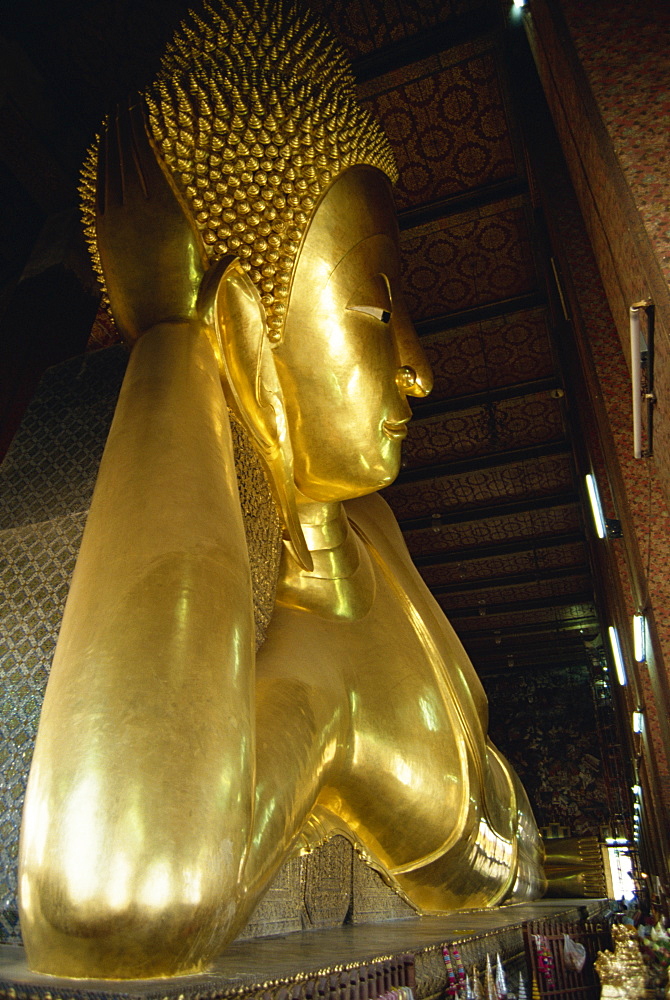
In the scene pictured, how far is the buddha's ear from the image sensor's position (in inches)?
60.1

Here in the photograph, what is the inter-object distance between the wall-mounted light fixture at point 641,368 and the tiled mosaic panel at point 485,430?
231cm

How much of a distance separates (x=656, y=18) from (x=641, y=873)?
28.2 ft

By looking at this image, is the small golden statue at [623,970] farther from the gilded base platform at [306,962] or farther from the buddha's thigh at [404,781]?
the buddha's thigh at [404,781]

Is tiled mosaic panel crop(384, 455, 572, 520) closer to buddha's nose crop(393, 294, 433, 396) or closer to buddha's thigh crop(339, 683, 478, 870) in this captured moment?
buddha's nose crop(393, 294, 433, 396)

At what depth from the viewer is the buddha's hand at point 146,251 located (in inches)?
59.4

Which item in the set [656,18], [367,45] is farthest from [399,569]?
[367,45]

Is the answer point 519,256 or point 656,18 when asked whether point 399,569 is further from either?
point 519,256

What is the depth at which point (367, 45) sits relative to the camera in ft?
8.52

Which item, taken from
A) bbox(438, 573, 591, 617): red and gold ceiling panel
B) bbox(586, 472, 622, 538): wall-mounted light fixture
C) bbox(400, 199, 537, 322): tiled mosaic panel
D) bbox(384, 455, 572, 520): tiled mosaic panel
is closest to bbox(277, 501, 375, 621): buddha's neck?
bbox(400, 199, 537, 322): tiled mosaic panel

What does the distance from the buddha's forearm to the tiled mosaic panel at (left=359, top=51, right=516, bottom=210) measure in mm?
2140

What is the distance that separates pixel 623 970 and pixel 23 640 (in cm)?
205

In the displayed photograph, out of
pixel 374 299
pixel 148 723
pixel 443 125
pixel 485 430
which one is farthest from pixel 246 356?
pixel 485 430

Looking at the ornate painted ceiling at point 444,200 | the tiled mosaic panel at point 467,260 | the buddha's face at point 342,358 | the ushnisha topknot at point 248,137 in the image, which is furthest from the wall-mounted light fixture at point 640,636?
the ushnisha topknot at point 248,137

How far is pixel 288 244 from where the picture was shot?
169 cm
